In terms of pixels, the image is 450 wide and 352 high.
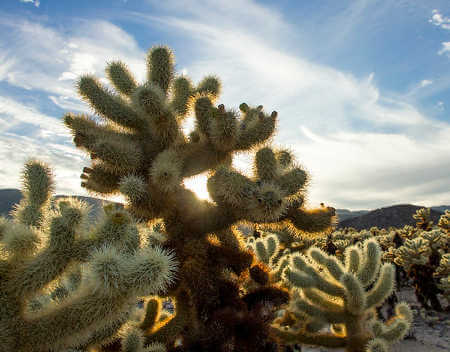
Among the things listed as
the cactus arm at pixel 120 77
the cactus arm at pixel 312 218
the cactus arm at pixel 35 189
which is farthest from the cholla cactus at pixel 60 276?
the cactus arm at pixel 120 77

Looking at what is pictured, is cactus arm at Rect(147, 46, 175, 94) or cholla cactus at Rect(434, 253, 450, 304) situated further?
cholla cactus at Rect(434, 253, 450, 304)

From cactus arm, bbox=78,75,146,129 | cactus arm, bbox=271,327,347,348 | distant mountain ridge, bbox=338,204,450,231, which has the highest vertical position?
distant mountain ridge, bbox=338,204,450,231

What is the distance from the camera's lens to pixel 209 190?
3.84 m

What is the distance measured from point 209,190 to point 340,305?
2.78 m

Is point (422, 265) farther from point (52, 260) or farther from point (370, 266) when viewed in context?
point (52, 260)

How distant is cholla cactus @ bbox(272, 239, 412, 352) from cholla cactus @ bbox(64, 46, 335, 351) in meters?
1.02

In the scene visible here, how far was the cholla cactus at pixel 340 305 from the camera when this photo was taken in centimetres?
461

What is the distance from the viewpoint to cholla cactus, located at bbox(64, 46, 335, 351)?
3.49 meters

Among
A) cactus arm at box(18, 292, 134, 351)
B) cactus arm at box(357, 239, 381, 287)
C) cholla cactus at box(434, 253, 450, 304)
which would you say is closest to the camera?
cactus arm at box(18, 292, 134, 351)

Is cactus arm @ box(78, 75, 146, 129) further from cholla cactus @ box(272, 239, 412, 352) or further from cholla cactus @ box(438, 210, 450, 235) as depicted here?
cholla cactus @ box(438, 210, 450, 235)

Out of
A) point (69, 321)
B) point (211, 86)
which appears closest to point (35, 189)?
point (69, 321)

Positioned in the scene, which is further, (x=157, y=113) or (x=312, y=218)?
(x=312, y=218)

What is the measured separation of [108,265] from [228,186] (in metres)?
1.83

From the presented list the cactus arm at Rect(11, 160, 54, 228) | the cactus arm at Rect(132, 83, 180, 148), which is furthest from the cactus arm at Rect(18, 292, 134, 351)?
the cactus arm at Rect(132, 83, 180, 148)
